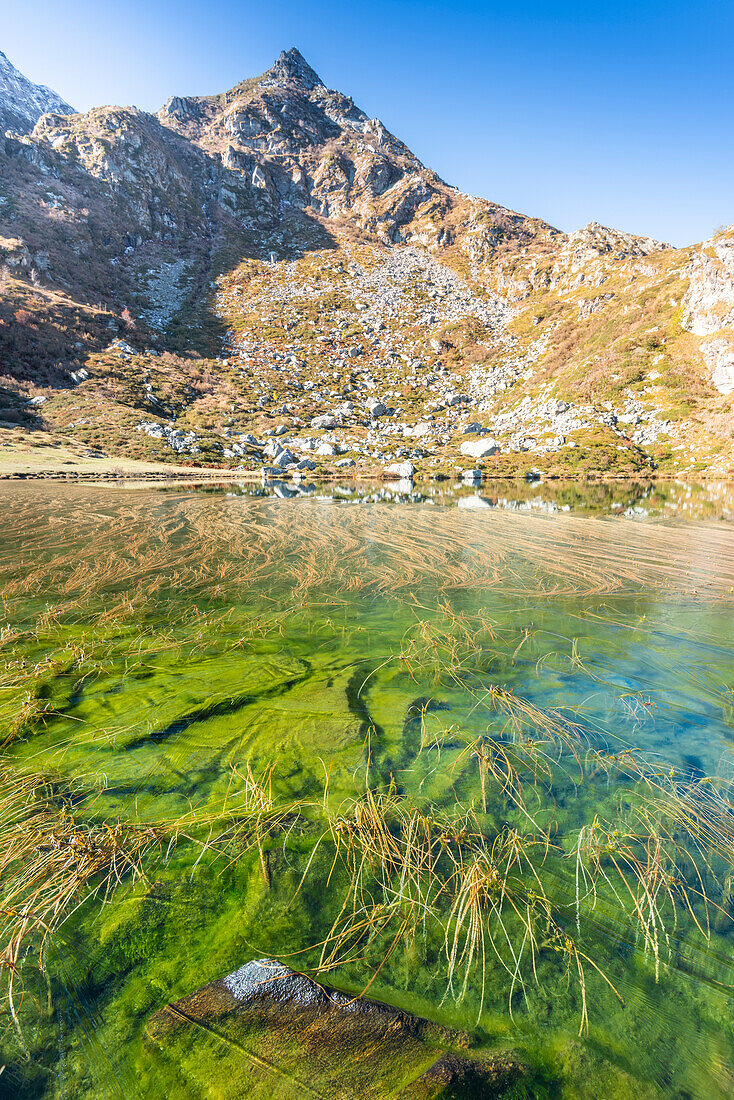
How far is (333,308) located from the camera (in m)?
96.6

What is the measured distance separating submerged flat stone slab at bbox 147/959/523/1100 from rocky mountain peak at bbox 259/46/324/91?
10483 inches

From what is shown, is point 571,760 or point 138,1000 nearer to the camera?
point 138,1000

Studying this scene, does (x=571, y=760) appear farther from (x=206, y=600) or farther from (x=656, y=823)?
(x=206, y=600)

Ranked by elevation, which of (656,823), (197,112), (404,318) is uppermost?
(197,112)

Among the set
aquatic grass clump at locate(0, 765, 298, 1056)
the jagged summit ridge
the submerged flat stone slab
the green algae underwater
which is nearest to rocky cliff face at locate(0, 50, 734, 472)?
the green algae underwater

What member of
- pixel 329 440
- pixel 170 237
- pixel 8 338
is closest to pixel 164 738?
pixel 329 440

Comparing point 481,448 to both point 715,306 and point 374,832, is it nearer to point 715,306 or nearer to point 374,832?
point 715,306

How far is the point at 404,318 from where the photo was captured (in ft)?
321

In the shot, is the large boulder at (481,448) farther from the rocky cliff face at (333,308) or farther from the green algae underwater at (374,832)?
the green algae underwater at (374,832)

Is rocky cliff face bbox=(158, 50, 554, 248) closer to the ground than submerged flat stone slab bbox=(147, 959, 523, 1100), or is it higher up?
higher up

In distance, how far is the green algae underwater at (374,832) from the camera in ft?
5.74

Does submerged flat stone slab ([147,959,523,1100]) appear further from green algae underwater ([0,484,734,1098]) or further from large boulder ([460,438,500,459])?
large boulder ([460,438,500,459])

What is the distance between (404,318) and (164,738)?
365ft

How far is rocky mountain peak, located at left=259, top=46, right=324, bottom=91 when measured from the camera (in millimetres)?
176000
